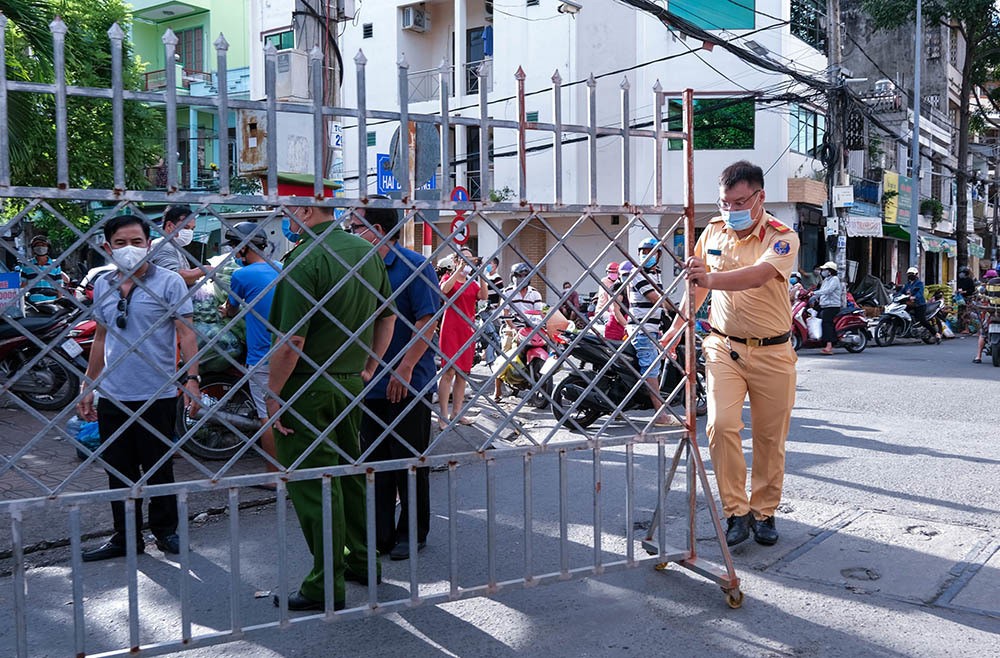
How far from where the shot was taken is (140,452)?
4656 mm

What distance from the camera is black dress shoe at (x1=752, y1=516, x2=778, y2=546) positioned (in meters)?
4.57

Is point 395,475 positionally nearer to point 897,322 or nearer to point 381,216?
point 381,216

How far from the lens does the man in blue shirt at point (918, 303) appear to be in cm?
1733

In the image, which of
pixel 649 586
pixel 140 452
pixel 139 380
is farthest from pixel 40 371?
pixel 649 586

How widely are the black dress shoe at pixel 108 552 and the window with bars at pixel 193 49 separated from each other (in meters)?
27.6

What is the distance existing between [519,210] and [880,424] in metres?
6.15

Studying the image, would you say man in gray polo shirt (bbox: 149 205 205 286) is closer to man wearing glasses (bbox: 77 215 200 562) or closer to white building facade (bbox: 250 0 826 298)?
man wearing glasses (bbox: 77 215 200 562)

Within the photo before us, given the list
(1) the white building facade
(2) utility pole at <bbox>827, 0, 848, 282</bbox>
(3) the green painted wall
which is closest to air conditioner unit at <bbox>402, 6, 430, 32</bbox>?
(1) the white building facade

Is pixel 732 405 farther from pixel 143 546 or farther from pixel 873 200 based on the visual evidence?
pixel 873 200

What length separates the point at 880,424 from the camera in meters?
8.37

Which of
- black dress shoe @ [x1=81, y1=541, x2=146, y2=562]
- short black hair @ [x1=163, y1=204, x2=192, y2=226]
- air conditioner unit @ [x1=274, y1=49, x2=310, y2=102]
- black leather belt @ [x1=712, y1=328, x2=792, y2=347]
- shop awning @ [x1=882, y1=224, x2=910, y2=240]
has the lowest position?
black dress shoe @ [x1=81, y1=541, x2=146, y2=562]

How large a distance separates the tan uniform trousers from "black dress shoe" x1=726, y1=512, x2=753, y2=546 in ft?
0.23

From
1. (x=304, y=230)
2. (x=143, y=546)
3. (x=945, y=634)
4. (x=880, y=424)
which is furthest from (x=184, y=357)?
(x=880, y=424)

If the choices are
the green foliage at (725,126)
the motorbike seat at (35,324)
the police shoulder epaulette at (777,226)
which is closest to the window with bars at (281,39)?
the police shoulder epaulette at (777,226)
